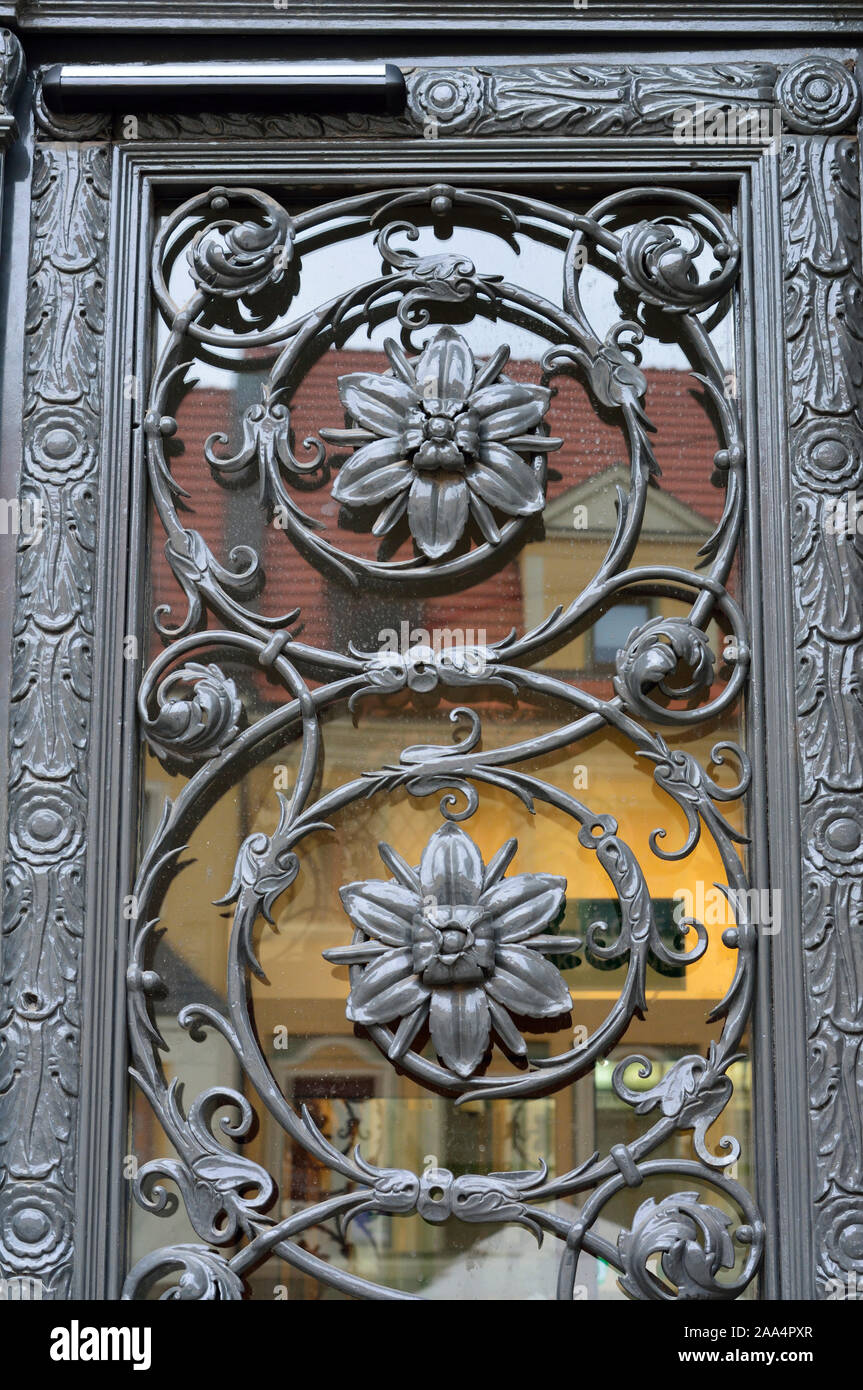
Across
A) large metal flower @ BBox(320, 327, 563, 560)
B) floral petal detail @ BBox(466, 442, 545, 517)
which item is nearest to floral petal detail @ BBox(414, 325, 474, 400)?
large metal flower @ BBox(320, 327, 563, 560)

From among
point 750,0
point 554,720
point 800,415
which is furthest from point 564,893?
point 750,0

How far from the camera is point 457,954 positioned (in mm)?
2244

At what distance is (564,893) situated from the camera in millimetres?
2312

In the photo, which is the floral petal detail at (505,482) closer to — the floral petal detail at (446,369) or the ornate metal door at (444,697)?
the ornate metal door at (444,697)

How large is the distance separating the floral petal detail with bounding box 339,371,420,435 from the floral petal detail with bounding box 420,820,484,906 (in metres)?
0.69

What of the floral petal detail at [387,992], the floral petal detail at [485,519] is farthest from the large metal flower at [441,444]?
the floral petal detail at [387,992]

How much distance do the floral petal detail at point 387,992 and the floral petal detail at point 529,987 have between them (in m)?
0.02

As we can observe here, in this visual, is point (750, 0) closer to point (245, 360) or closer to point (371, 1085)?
point (245, 360)

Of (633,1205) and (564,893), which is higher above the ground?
(564,893)

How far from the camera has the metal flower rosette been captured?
2.22m

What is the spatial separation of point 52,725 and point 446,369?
87 cm

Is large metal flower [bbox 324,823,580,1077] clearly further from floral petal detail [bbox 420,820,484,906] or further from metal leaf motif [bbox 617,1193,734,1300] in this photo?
metal leaf motif [bbox 617,1193,734,1300]
